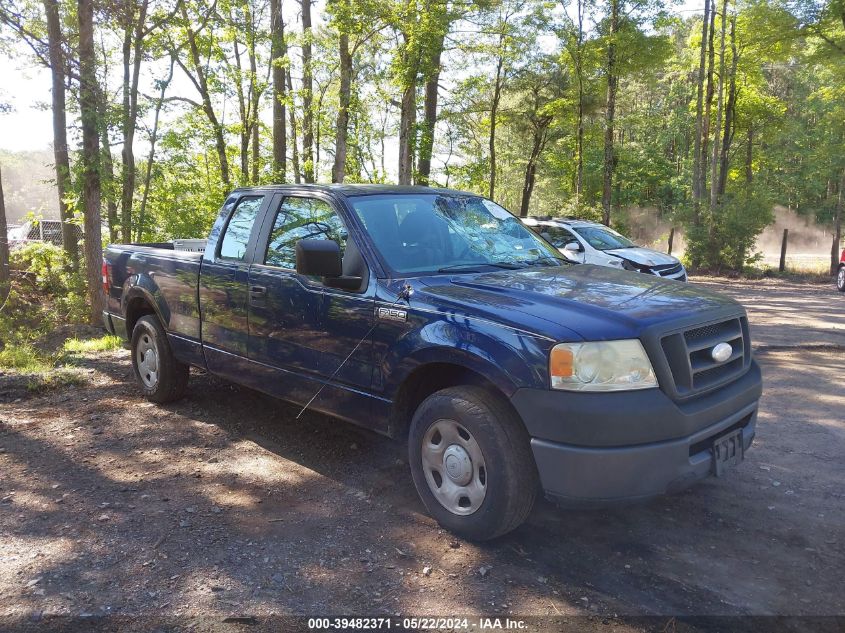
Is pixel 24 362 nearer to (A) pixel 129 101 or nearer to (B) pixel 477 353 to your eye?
(A) pixel 129 101

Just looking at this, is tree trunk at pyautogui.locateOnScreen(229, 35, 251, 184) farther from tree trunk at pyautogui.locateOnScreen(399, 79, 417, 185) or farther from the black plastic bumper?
the black plastic bumper

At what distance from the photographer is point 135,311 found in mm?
6180

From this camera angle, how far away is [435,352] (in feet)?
11.2

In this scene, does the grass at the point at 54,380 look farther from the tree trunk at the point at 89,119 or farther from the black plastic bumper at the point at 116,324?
the tree trunk at the point at 89,119

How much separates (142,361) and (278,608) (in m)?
3.90

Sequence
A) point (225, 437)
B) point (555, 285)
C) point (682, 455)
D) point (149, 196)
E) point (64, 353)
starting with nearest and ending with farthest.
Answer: point (682, 455), point (555, 285), point (225, 437), point (64, 353), point (149, 196)

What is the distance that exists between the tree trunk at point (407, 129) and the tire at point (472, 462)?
13.2 meters

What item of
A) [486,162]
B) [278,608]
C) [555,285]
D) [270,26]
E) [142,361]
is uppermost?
[270,26]

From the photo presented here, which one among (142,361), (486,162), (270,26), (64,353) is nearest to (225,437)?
(142,361)

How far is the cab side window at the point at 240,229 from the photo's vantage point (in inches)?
192

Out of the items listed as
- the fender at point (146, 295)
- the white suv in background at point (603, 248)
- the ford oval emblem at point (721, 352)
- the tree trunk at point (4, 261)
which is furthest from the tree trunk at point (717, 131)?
the tree trunk at point (4, 261)

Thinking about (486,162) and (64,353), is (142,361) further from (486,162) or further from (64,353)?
(486,162)

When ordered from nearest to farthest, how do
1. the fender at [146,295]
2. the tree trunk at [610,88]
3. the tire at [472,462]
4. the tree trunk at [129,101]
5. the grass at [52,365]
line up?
1. the tire at [472,462]
2. the fender at [146,295]
3. the grass at [52,365]
4. the tree trunk at [129,101]
5. the tree trunk at [610,88]

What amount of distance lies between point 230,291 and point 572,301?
8.85 ft
